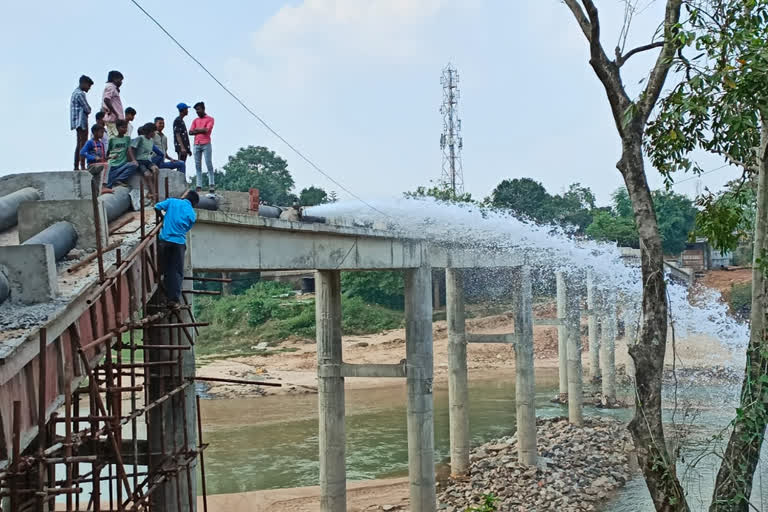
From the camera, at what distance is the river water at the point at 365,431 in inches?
851

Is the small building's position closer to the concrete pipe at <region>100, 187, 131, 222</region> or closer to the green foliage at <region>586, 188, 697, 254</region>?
the green foliage at <region>586, 188, 697, 254</region>

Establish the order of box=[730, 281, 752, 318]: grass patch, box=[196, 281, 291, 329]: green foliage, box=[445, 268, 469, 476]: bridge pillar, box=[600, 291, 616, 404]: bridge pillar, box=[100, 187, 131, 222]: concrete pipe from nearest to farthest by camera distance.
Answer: box=[100, 187, 131, 222]: concrete pipe
box=[445, 268, 469, 476]: bridge pillar
box=[600, 291, 616, 404]: bridge pillar
box=[730, 281, 752, 318]: grass patch
box=[196, 281, 291, 329]: green foliage

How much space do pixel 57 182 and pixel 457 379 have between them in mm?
15411

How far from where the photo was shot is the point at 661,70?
8.34 metres

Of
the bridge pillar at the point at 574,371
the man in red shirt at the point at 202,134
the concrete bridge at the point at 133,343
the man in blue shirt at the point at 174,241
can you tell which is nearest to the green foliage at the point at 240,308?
the bridge pillar at the point at 574,371

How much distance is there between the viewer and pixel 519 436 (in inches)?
881

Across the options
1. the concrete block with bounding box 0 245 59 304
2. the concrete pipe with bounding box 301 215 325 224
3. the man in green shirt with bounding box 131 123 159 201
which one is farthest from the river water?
the concrete block with bounding box 0 245 59 304

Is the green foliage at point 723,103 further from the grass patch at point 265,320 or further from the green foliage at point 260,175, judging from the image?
the green foliage at point 260,175

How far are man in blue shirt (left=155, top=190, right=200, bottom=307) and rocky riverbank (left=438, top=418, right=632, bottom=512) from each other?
12.5 metres

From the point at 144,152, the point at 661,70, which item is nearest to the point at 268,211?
the point at 144,152

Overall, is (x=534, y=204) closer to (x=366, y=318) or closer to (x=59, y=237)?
(x=366, y=318)

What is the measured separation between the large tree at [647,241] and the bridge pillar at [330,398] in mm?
8938

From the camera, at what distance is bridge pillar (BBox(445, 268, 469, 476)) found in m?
22.1

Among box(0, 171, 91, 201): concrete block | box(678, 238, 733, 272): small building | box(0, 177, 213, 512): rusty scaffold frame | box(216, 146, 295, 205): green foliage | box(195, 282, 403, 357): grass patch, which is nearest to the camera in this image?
box(0, 177, 213, 512): rusty scaffold frame
